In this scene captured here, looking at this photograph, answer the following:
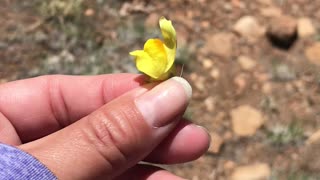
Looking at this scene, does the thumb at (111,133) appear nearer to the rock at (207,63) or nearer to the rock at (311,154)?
the rock at (311,154)

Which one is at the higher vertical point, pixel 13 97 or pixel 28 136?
pixel 13 97

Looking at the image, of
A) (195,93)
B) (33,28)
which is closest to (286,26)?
(195,93)

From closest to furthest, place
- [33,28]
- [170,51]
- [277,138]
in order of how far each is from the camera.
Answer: [170,51] < [277,138] < [33,28]

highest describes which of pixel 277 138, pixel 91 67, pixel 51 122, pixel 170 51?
pixel 170 51

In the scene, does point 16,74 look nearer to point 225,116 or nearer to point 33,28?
point 33,28

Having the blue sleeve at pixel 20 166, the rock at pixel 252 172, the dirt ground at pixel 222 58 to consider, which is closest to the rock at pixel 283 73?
the dirt ground at pixel 222 58

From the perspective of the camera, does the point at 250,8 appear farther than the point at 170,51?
Yes

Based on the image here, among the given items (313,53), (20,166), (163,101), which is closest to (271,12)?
(313,53)

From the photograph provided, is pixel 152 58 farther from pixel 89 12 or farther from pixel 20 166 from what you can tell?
pixel 89 12
